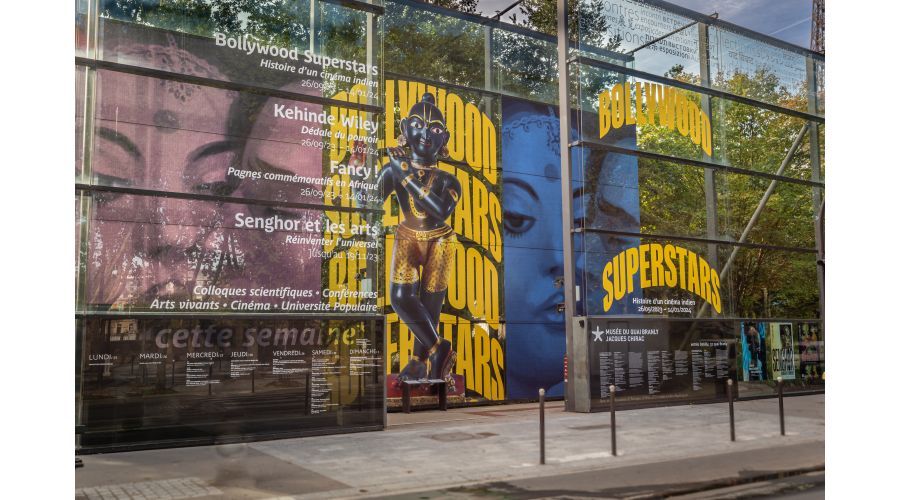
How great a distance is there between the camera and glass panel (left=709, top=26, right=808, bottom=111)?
1585 centimetres

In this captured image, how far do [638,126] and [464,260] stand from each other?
4.31 metres

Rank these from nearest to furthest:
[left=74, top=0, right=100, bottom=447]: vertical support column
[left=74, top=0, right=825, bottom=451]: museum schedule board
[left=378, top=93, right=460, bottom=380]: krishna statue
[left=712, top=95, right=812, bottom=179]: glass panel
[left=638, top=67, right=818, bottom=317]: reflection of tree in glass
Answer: [left=74, top=0, right=100, bottom=447]: vertical support column, [left=74, top=0, right=825, bottom=451]: museum schedule board, [left=378, top=93, right=460, bottom=380]: krishna statue, [left=638, top=67, right=818, bottom=317]: reflection of tree in glass, [left=712, top=95, right=812, bottom=179]: glass panel

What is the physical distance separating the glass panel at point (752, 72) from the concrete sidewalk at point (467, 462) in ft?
23.3

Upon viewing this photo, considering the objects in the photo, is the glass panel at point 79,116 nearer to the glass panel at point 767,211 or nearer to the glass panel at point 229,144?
the glass panel at point 229,144

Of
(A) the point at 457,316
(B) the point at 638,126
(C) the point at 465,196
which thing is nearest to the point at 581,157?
(B) the point at 638,126

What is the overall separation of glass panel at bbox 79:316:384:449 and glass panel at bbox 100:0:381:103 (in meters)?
3.38

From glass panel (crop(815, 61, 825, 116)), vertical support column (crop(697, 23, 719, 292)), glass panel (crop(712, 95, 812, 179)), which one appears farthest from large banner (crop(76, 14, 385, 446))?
glass panel (crop(815, 61, 825, 116))

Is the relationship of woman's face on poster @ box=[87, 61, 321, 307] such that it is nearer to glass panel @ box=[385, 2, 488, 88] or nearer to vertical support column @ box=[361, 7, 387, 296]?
vertical support column @ box=[361, 7, 387, 296]

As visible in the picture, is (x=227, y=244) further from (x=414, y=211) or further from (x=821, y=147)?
(x=821, y=147)

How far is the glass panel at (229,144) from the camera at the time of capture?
32.8ft

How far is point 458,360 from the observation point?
51.2 feet

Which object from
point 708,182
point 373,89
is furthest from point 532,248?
point 373,89

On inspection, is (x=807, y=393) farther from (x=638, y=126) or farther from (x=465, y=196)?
(x=465, y=196)

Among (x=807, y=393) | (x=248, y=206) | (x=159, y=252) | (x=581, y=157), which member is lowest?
(x=807, y=393)
